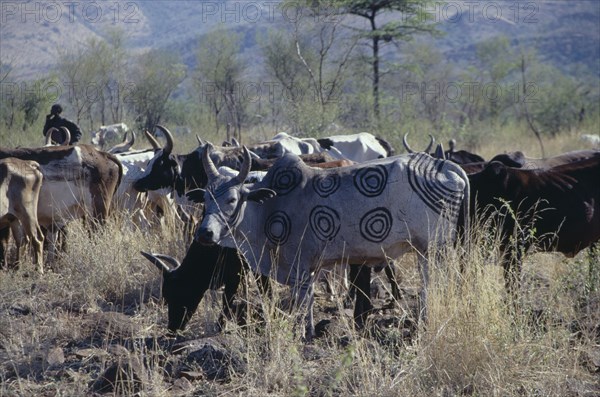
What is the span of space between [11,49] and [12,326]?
67.0 metres

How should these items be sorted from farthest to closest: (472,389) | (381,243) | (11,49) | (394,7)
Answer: (11,49) < (394,7) < (381,243) < (472,389)

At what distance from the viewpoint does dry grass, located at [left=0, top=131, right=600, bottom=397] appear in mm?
5520

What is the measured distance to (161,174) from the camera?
456 inches

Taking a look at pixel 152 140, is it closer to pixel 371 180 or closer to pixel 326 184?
pixel 326 184

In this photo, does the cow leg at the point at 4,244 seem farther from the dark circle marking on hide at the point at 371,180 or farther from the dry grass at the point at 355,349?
the dark circle marking on hide at the point at 371,180

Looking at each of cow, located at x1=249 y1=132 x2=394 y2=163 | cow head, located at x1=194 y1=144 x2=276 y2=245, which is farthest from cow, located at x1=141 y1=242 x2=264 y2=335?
cow, located at x1=249 y1=132 x2=394 y2=163

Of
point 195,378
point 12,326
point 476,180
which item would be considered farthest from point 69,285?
point 476,180

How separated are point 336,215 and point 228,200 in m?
0.89

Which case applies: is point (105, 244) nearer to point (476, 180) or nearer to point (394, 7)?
point (476, 180)

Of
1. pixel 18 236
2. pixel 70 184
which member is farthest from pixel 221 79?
pixel 18 236

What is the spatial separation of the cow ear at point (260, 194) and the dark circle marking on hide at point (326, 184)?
395 mm

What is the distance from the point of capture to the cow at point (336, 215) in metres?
6.93

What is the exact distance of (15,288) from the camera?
8.59 metres

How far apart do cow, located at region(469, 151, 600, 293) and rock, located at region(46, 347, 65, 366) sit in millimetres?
3818
